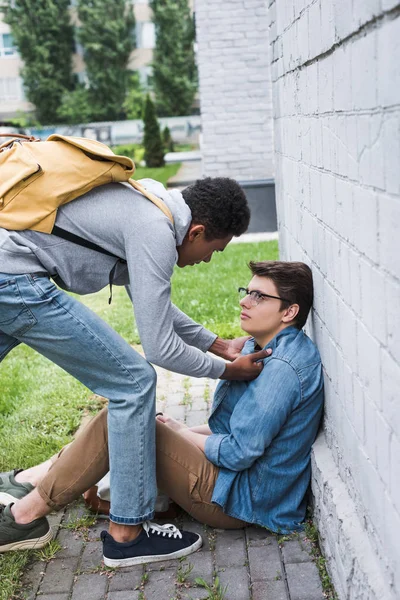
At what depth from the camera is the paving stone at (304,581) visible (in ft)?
9.48

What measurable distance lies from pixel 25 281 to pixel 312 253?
119cm

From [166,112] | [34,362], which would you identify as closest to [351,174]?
[34,362]

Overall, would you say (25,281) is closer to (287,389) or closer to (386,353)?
(287,389)

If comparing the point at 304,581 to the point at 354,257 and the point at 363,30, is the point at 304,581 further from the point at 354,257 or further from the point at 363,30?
the point at 363,30

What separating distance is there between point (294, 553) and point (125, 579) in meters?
0.65

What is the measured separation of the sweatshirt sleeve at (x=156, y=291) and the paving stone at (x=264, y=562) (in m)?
0.79

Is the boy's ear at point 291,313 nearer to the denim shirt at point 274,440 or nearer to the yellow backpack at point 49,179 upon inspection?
the denim shirt at point 274,440

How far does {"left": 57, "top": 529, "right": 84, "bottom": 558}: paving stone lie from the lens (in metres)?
3.35

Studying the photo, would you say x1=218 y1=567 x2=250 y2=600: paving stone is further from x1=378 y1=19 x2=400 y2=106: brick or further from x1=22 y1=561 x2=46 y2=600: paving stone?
x1=378 y1=19 x2=400 y2=106: brick

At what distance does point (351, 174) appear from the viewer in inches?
97.3

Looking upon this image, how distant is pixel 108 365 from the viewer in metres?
3.05

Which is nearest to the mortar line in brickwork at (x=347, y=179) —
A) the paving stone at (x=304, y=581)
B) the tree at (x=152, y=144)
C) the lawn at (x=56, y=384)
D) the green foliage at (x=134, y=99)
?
the paving stone at (x=304, y=581)

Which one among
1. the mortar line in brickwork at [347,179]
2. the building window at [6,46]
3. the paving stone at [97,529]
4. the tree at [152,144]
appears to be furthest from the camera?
the building window at [6,46]

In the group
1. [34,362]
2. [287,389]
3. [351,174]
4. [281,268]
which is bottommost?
[34,362]
